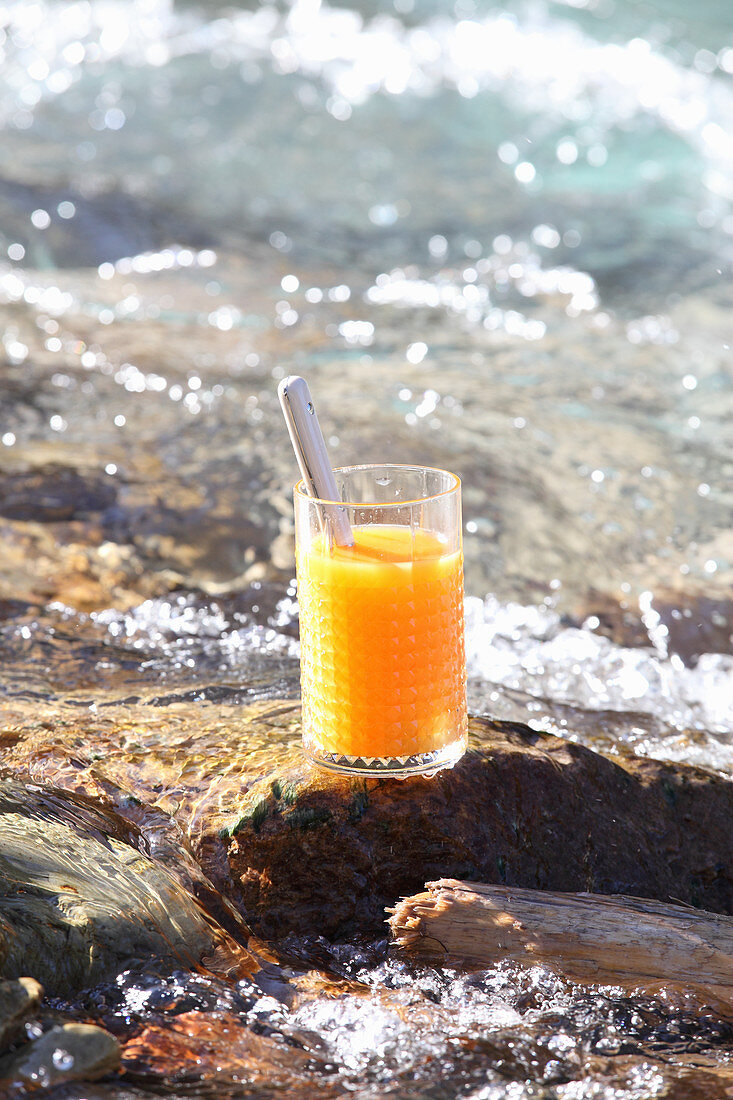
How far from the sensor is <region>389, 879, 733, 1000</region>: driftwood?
1604mm

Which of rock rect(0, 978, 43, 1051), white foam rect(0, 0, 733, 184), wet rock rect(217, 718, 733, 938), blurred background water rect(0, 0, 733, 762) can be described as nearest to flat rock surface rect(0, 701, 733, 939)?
wet rock rect(217, 718, 733, 938)

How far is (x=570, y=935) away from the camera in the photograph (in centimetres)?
165

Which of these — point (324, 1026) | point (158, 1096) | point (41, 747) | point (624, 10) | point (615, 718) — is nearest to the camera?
point (158, 1096)

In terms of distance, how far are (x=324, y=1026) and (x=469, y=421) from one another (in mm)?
3428

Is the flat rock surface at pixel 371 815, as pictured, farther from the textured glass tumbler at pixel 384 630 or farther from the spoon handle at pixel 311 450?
the spoon handle at pixel 311 450

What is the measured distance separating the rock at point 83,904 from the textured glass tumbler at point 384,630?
0.37 m

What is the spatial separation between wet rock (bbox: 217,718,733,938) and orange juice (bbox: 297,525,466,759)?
4.0 inches

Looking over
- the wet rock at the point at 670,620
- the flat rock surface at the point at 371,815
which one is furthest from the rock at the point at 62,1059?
the wet rock at the point at 670,620

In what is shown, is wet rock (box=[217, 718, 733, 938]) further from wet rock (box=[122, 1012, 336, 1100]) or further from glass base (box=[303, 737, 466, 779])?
wet rock (box=[122, 1012, 336, 1100])

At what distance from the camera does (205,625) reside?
3.03 metres

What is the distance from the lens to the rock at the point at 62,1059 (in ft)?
3.92

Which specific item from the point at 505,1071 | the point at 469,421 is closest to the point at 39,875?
the point at 505,1071

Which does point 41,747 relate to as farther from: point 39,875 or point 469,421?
point 469,421

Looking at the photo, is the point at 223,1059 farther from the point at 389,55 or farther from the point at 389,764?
the point at 389,55
